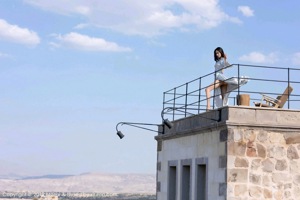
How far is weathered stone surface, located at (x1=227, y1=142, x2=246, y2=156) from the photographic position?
15.8 meters

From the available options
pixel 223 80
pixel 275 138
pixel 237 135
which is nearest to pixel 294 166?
pixel 275 138

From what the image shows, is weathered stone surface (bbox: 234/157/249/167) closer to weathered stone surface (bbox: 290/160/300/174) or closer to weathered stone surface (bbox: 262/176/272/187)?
weathered stone surface (bbox: 262/176/272/187)

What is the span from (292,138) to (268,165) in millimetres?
891

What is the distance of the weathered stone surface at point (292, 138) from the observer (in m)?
16.2

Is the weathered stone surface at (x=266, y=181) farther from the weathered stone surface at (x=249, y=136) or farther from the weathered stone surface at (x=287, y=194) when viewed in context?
the weathered stone surface at (x=249, y=136)

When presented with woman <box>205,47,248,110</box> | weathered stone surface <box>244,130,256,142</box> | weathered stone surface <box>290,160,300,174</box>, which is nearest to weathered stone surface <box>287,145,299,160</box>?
weathered stone surface <box>290,160,300,174</box>

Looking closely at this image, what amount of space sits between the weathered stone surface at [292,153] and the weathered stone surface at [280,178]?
0.46m

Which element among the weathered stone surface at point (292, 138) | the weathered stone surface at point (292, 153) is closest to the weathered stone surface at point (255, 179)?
the weathered stone surface at point (292, 153)

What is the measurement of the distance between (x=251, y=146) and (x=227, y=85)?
2.69 meters

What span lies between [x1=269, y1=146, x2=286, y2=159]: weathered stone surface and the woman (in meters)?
2.37

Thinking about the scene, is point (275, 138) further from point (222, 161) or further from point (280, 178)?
point (222, 161)

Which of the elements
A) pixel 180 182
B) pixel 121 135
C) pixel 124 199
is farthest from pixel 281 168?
pixel 124 199

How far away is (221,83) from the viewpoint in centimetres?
1817

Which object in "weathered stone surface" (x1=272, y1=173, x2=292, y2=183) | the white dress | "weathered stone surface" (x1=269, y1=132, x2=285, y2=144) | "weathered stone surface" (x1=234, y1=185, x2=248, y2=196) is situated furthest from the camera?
the white dress
